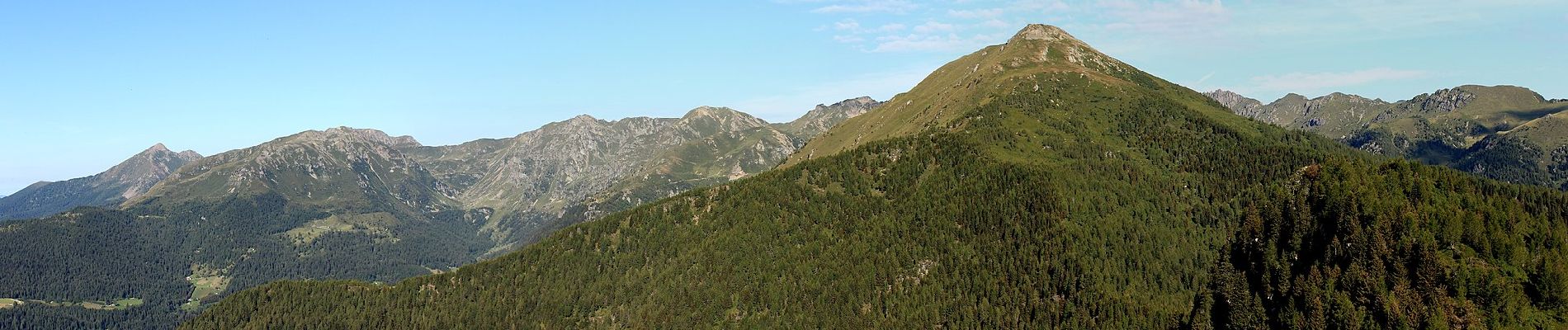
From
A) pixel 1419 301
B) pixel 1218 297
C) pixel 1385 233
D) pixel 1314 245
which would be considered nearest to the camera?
pixel 1419 301

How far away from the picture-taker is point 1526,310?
363 feet

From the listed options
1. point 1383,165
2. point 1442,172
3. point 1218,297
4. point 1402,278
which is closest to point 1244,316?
point 1218,297

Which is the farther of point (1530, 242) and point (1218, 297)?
point (1218, 297)

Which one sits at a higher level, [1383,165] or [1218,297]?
[1383,165]

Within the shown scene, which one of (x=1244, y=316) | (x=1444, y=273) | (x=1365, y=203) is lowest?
(x=1244, y=316)

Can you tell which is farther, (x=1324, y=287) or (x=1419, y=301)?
(x=1324, y=287)

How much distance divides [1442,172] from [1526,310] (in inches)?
1817

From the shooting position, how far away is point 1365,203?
122375 millimetres

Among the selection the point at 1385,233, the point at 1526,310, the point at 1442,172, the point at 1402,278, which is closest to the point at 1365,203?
the point at 1385,233

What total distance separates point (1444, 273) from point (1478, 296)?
201 inches

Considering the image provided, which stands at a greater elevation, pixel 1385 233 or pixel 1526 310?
pixel 1385 233

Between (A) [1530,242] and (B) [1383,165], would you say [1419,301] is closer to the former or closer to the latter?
(A) [1530,242]

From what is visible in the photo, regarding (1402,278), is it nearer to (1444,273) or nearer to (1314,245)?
(1444,273)

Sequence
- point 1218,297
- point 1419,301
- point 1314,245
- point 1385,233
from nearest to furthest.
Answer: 1. point 1419,301
2. point 1385,233
3. point 1314,245
4. point 1218,297
